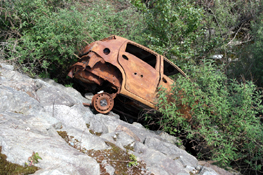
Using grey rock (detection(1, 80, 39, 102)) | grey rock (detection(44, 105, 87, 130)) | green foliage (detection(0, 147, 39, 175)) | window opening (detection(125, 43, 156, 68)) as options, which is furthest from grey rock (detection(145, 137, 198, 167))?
green foliage (detection(0, 147, 39, 175))

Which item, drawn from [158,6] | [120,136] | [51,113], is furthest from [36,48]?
[158,6]

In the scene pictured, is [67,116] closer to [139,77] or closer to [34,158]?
[34,158]

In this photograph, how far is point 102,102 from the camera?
5.89m

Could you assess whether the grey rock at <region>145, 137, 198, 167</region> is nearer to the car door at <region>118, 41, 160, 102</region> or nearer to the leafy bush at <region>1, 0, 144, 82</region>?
the car door at <region>118, 41, 160, 102</region>

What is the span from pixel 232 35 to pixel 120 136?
11.1 m

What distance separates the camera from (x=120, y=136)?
4.59m

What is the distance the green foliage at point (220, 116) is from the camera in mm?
5495

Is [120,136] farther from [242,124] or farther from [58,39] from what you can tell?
[58,39]

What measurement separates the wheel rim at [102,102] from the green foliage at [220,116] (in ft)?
4.42

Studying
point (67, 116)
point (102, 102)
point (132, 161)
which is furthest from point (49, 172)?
point (102, 102)

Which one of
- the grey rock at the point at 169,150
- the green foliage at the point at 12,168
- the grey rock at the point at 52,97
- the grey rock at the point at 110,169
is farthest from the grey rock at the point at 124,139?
the green foliage at the point at 12,168

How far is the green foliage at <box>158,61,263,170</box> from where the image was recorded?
5.49 meters

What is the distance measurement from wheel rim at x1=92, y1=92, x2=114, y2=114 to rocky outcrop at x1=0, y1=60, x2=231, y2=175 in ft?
1.16

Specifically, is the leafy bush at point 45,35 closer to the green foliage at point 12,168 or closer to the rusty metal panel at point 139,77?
the rusty metal panel at point 139,77
